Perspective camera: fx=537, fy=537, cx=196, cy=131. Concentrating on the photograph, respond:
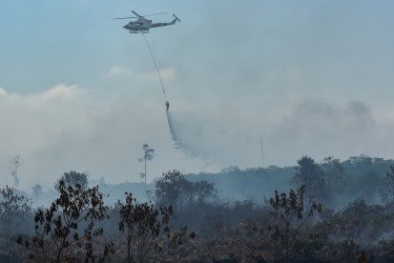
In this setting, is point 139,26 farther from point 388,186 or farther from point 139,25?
point 388,186

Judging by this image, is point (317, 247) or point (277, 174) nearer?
point (317, 247)

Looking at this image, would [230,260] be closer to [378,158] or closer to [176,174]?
[176,174]

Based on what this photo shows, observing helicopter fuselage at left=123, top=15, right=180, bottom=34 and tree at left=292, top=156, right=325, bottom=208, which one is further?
tree at left=292, top=156, right=325, bottom=208

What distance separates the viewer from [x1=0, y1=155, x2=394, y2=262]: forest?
19391mm

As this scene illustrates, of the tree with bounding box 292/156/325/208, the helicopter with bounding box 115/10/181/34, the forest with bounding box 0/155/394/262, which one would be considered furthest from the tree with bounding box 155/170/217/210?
the helicopter with bounding box 115/10/181/34

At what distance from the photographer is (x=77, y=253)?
138ft

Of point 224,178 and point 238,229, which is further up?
point 224,178

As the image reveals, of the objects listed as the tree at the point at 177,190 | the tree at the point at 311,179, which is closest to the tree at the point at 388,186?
the tree at the point at 311,179

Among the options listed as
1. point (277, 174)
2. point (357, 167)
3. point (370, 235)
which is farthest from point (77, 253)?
point (277, 174)

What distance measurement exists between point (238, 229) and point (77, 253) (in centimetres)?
1713

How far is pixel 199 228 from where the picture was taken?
202 feet

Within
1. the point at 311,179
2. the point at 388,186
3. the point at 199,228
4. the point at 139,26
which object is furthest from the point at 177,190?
the point at 388,186

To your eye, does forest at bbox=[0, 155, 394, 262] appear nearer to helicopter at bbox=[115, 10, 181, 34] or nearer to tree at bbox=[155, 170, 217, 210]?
tree at bbox=[155, 170, 217, 210]

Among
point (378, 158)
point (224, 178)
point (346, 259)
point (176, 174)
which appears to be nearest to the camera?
point (346, 259)
